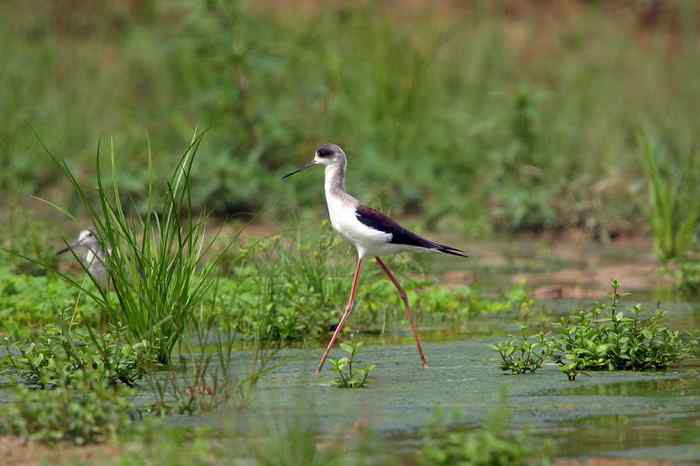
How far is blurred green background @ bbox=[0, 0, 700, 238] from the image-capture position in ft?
42.3

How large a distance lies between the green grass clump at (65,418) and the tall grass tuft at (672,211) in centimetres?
597

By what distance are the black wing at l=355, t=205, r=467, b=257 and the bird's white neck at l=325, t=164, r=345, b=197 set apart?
0.27 metres

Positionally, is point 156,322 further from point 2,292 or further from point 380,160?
point 380,160

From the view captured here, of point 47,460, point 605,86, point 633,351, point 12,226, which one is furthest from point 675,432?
point 605,86

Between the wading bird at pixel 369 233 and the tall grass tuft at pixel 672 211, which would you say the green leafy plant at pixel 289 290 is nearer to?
the wading bird at pixel 369 233

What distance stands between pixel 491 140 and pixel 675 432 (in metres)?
8.75

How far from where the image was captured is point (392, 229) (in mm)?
7176

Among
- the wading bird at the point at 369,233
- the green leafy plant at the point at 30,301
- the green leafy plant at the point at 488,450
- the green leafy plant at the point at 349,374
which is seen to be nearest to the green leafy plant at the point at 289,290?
the wading bird at the point at 369,233

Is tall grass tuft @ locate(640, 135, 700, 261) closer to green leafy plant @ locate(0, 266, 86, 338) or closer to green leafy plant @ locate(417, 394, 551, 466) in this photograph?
green leafy plant @ locate(0, 266, 86, 338)

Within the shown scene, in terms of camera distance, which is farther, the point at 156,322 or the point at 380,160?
the point at 380,160

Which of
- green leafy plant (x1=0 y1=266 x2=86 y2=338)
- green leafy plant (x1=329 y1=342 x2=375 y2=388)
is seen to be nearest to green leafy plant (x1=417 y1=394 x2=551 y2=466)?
green leafy plant (x1=329 y1=342 x2=375 y2=388)

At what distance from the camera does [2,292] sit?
8648mm

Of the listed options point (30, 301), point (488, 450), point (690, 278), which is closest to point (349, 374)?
point (488, 450)

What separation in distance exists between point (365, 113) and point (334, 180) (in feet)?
21.9
